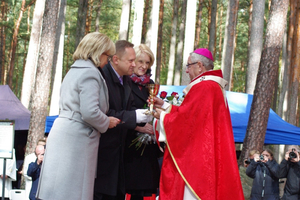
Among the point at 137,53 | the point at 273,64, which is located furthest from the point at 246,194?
the point at 137,53

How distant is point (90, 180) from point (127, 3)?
40.1 feet

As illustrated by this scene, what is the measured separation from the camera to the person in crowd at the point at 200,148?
415 cm

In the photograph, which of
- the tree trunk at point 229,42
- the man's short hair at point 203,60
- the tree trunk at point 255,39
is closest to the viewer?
the man's short hair at point 203,60

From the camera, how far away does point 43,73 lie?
1043cm

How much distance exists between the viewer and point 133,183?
4125 millimetres

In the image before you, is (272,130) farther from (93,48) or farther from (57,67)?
(57,67)

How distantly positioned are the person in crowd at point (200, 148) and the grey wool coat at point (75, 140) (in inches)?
38.4

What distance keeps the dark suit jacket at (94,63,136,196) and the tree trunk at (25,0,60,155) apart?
671 centimetres

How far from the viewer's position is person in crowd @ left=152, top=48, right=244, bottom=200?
13.6 feet

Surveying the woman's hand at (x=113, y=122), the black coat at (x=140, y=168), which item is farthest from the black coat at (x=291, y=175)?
the woman's hand at (x=113, y=122)

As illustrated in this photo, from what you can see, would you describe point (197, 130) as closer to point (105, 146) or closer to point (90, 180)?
point (105, 146)

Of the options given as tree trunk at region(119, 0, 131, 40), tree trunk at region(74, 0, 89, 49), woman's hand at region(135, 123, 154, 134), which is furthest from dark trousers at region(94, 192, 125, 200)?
tree trunk at region(74, 0, 89, 49)

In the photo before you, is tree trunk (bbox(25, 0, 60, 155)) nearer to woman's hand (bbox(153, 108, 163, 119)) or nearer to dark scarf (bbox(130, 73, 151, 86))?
dark scarf (bbox(130, 73, 151, 86))

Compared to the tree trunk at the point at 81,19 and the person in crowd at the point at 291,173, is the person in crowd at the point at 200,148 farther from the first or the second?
the tree trunk at the point at 81,19
